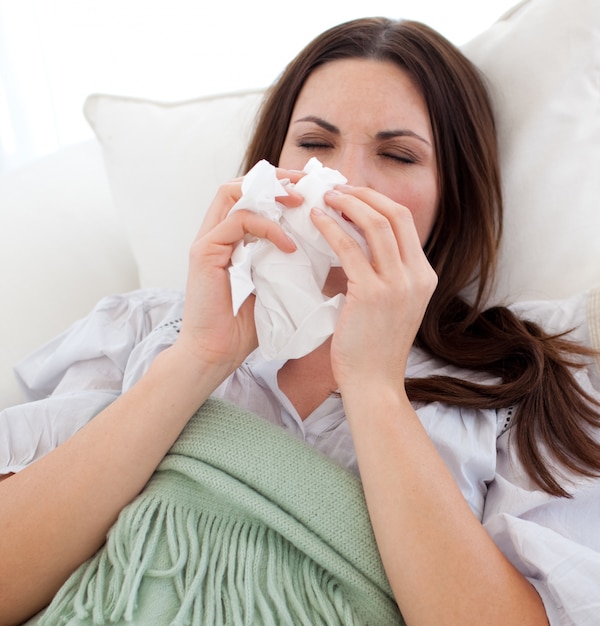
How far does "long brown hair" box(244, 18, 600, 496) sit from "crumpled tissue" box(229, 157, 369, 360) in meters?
0.23

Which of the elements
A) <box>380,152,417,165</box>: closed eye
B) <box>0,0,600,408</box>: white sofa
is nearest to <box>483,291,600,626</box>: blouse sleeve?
<box>0,0,600,408</box>: white sofa

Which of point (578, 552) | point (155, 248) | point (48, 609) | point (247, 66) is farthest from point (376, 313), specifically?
point (247, 66)

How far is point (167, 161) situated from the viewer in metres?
1.47

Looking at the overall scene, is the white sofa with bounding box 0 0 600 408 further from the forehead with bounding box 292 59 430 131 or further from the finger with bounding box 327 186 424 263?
the finger with bounding box 327 186 424 263

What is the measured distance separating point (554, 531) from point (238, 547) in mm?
372

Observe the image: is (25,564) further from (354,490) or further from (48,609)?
(354,490)

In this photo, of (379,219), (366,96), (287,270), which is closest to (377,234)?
(379,219)

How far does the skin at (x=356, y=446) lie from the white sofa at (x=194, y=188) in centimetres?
40

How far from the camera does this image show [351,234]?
0.87m

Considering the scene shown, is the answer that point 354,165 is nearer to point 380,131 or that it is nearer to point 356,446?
point 380,131

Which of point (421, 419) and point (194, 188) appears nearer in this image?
point (421, 419)

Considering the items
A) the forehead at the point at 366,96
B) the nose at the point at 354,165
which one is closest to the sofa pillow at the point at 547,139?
the forehead at the point at 366,96

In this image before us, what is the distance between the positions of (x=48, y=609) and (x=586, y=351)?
0.78m

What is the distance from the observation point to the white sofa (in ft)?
4.06
